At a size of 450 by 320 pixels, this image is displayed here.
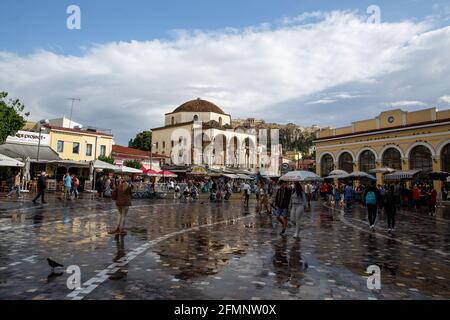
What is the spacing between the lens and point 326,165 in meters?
49.6

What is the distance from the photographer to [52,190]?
31062 mm

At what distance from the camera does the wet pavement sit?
5.32m

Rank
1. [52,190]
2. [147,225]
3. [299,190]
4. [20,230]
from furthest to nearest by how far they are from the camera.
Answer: [52,190] → [147,225] → [299,190] → [20,230]

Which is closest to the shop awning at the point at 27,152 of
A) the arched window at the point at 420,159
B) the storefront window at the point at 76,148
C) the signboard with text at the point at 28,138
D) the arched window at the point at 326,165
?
the signboard with text at the point at 28,138

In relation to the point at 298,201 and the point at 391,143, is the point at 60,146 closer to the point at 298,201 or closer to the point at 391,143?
the point at 298,201

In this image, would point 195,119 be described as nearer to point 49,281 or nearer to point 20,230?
point 20,230

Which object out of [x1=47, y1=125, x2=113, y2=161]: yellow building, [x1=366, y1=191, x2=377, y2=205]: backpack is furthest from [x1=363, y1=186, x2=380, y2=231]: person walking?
[x1=47, y1=125, x2=113, y2=161]: yellow building

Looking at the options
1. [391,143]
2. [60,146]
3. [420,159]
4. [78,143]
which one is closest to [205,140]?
[78,143]

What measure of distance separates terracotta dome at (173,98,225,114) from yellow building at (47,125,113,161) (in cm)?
2495

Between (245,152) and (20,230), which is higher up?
(245,152)

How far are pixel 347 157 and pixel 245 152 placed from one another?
24.2 m

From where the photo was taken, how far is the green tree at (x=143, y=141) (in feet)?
248

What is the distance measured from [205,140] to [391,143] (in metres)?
31.3
